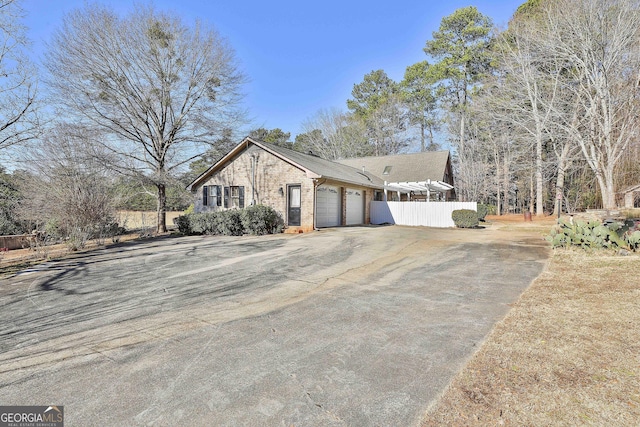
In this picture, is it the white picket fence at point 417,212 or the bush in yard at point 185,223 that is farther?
the white picket fence at point 417,212

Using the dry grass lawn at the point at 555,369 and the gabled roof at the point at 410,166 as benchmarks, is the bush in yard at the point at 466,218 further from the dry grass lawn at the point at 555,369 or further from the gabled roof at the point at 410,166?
the dry grass lawn at the point at 555,369

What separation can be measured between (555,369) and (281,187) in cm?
1306

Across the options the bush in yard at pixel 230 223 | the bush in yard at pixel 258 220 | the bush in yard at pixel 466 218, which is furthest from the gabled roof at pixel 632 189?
the bush in yard at pixel 230 223

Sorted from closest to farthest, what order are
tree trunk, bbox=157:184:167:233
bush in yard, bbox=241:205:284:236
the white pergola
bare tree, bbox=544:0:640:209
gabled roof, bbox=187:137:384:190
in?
bare tree, bbox=544:0:640:209 < bush in yard, bbox=241:205:284:236 < gabled roof, bbox=187:137:384:190 < tree trunk, bbox=157:184:167:233 < the white pergola

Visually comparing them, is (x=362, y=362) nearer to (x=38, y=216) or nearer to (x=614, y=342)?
(x=614, y=342)

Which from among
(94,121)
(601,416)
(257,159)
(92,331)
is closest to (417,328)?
(601,416)

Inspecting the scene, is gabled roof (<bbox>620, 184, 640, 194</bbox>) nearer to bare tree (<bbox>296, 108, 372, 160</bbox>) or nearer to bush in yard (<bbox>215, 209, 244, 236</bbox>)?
bush in yard (<bbox>215, 209, 244, 236</bbox>)

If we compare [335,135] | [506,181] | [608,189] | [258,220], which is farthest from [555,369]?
[335,135]

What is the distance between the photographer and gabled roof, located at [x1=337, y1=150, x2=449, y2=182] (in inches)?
856

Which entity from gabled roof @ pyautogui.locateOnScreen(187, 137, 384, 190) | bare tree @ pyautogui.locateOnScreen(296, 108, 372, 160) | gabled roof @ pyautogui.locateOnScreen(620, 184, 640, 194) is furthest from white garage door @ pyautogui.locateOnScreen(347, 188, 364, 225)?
bare tree @ pyautogui.locateOnScreen(296, 108, 372, 160)

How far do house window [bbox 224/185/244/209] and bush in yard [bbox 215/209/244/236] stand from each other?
272 centimetres

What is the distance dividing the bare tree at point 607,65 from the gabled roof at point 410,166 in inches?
357

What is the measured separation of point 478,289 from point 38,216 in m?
14.7

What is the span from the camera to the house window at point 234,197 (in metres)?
16.0
